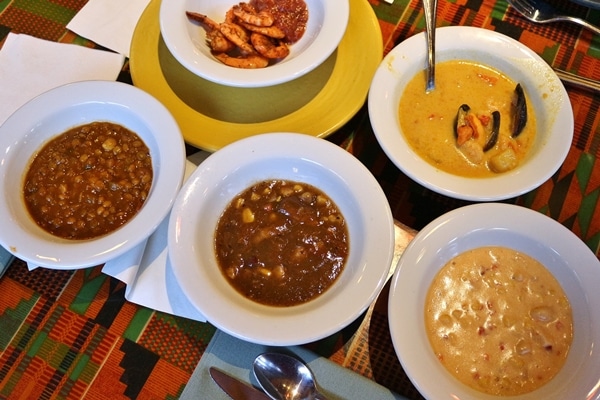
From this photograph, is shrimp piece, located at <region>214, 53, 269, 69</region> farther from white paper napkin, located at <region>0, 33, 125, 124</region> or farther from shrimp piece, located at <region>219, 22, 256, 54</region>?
white paper napkin, located at <region>0, 33, 125, 124</region>

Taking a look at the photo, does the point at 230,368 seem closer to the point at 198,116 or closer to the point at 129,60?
the point at 198,116

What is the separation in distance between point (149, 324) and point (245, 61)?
3.98ft

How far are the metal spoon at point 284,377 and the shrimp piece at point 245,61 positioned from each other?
1.26m

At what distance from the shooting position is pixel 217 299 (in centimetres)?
165

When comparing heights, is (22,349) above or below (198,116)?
below

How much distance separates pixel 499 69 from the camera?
224 centimetres

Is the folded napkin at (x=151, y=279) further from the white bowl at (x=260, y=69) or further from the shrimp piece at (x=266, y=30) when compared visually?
the shrimp piece at (x=266, y=30)

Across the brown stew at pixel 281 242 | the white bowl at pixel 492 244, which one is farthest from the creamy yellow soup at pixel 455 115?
the brown stew at pixel 281 242

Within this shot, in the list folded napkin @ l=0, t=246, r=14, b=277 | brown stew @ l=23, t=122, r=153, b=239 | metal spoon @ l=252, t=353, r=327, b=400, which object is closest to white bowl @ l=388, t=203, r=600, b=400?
metal spoon @ l=252, t=353, r=327, b=400

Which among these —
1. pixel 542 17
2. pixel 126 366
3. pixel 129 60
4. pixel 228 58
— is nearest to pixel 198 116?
pixel 228 58

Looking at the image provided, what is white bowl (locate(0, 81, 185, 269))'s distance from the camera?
173 centimetres

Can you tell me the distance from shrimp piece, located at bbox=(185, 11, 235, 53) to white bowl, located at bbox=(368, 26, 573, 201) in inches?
28.4

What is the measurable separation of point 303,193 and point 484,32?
114 cm

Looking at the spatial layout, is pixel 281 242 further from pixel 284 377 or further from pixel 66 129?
pixel 66 129
